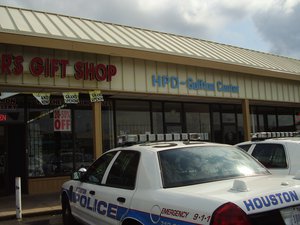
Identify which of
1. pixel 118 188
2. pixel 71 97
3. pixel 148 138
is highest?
pixel 71 97

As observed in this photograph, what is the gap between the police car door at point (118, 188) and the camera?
16.2ft

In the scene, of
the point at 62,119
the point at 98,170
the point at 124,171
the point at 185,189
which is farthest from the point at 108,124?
the point at 185,189

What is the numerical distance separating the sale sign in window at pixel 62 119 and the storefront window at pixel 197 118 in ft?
17.7

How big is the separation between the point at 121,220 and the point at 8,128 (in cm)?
909

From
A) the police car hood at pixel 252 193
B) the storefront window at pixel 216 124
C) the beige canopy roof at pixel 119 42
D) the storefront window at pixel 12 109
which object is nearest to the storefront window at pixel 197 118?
the storefront window at pixel 216 124

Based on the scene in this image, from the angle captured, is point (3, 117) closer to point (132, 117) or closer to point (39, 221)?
point (39, 221)

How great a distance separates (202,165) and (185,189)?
0.63 metres

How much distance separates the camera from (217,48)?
58.4 feet

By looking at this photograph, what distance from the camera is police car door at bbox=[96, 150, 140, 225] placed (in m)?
4.93

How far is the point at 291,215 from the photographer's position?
12.7ft

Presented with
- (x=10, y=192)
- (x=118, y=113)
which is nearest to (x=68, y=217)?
(x=10, y=192)

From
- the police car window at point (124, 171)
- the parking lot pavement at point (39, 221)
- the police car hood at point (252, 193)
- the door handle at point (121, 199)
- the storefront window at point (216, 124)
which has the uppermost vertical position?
the storefront window at point (216, 124)

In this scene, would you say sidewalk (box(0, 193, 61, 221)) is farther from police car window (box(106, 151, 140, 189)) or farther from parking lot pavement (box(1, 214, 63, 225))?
police car window (box(106, 151, 140, 189))

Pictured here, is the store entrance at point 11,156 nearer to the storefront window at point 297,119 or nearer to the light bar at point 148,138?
the light bar at point 148,138
